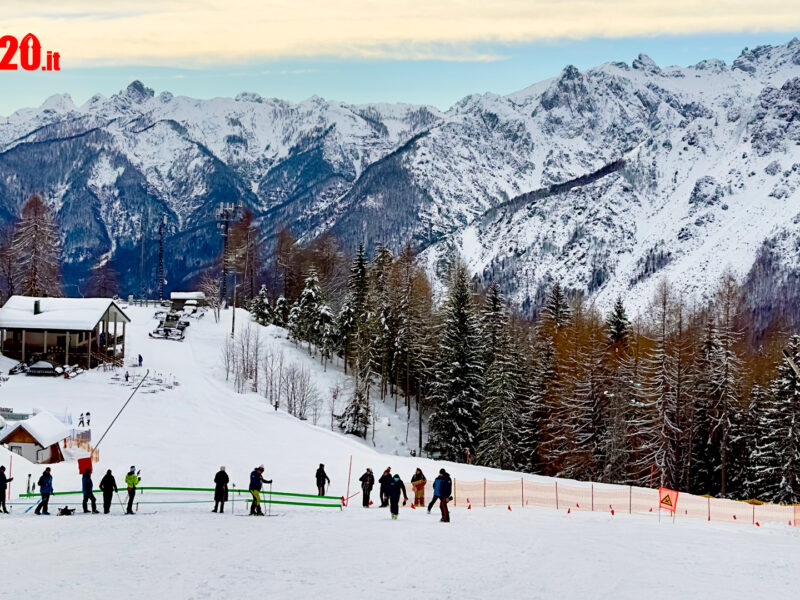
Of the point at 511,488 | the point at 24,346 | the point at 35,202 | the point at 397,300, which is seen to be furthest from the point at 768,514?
the point at 35,202

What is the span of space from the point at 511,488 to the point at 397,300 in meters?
34.9

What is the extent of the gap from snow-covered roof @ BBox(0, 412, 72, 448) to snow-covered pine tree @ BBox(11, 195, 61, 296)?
3297 cm

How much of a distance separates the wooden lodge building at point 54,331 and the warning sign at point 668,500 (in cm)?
4135

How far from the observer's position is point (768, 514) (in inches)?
1216

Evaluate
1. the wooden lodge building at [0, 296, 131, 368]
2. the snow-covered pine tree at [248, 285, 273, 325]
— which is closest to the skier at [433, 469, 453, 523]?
the wooden lodge building at [0, 296, 131, 368]

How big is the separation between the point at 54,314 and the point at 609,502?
4274 centimetres

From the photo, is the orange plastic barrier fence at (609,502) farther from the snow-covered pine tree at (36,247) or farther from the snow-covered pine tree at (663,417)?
the snow-covered pine tree at (36,247)

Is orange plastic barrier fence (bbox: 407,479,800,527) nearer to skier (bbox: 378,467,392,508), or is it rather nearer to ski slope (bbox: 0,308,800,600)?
skier (bbox: 378,467,392,508)

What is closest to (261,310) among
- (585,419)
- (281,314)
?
(281,314)

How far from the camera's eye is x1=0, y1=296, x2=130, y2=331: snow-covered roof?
55438 millimetres

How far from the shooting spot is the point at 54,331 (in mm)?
55750

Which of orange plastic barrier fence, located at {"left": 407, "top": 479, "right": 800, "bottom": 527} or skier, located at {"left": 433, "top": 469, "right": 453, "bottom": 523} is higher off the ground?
skier, located at {"left": 433, "top": 469, "right": 453, "bottom": 523}

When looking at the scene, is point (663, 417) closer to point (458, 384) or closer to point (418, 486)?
point (458, 384)

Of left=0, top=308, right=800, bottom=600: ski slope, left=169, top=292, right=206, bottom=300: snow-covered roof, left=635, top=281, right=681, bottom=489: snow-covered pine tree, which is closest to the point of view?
left=0, top=308, right=800, bottom=600: ski slope
